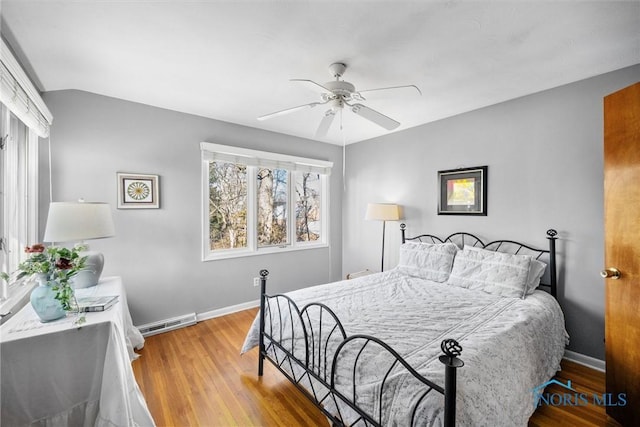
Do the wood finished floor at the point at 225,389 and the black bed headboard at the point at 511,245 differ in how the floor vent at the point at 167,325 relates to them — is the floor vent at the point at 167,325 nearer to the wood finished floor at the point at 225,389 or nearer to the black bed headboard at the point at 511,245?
the wood finished floor at the point at 225,389

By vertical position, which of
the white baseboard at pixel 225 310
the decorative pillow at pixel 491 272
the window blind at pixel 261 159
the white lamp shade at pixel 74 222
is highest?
the window blind at pixel 261 159

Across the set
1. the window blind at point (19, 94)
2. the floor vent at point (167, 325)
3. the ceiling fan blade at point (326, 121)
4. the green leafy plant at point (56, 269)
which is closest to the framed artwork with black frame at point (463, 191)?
the ceiling fan blade at point (326, 121)

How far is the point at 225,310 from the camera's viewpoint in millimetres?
3529

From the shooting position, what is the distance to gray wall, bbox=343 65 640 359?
93.5 inches

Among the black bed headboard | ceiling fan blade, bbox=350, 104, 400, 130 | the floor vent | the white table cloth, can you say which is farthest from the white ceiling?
the floor vent

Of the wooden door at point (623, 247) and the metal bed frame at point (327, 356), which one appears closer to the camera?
the metal bed frame at point (327, 356)

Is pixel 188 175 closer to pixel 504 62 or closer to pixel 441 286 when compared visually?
pixel 441 286

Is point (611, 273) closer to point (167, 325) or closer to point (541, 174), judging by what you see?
point (541, 174)

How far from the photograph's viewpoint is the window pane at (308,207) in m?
4.40

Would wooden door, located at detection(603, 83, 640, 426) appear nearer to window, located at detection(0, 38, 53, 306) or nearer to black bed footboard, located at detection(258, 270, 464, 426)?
black bed footboard, located at detection(258, 270, 464, 426)

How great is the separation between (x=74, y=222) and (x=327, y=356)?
1.89m

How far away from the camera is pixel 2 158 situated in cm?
181

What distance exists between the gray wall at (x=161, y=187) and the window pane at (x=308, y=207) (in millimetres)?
781

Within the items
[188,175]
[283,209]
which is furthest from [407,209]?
[188,175]
